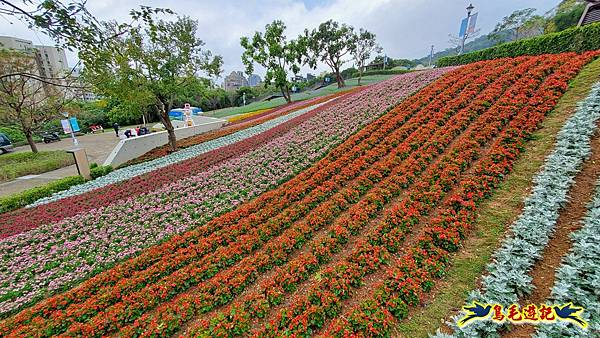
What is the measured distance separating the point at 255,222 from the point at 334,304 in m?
2.83

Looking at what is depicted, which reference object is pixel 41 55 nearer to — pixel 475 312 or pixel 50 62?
pixel 50 62

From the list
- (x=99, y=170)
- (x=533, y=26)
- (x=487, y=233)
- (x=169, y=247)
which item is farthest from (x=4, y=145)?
(x=533, y=26)

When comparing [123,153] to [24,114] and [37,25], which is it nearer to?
[24,114]

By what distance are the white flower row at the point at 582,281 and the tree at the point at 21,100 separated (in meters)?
21.0

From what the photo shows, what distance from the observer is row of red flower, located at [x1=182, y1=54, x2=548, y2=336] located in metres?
3.27

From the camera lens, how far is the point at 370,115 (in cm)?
1034

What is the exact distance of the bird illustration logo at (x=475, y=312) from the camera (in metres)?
2.71

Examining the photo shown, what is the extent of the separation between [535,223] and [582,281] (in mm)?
1100

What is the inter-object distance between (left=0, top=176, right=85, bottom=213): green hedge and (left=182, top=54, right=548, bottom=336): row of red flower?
10.4m

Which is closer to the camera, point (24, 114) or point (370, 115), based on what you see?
point (370, 115)

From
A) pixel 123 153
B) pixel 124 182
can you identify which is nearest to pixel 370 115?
pixel 124 182

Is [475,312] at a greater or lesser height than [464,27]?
lesser

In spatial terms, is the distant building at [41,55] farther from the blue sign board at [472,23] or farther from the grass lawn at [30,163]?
the blue sign board at [472,23]

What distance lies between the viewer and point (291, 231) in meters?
4.96
